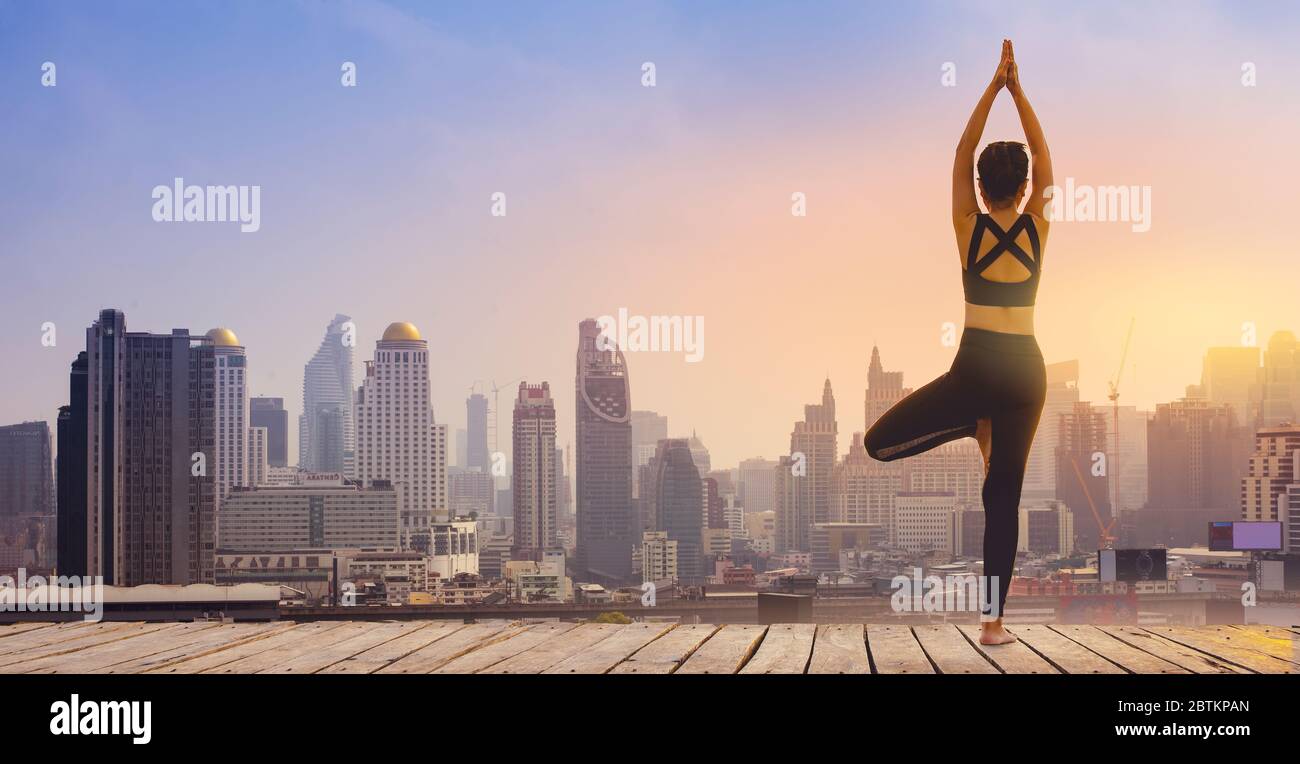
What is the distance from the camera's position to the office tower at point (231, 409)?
147625mm

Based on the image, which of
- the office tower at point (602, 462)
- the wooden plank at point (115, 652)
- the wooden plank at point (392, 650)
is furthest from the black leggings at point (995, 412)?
the office tower at point (602, 462)

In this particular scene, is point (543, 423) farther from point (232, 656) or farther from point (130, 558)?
point (232, 656)

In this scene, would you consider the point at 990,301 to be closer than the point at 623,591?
Yes

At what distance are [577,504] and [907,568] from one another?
44.2 metres

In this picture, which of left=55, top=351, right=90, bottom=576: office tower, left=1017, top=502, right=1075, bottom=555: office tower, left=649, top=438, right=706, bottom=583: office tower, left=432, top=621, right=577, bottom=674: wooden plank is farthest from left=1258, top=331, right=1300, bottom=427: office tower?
left=432, top=621, right=577, bottom=674: wooden plank

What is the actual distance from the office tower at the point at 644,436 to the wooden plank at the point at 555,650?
5799 inches

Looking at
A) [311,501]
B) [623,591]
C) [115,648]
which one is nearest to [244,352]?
[311,501]

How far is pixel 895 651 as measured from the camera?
587cm

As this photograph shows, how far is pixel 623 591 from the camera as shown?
118 m

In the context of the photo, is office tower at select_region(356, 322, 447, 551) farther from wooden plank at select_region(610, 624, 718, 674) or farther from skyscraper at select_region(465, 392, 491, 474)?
wooden plank at select_region(610, 624, 718, 674)

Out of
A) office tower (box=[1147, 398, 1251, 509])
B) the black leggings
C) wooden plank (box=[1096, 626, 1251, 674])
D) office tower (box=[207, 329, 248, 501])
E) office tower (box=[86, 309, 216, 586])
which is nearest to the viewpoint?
wooden plank (box=[1096, 626, 1251, 674])

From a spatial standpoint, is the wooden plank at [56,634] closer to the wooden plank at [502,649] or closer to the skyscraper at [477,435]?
the wooden plank at [502,649]

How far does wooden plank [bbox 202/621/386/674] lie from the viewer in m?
5.37

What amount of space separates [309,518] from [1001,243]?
12993 centimetres
